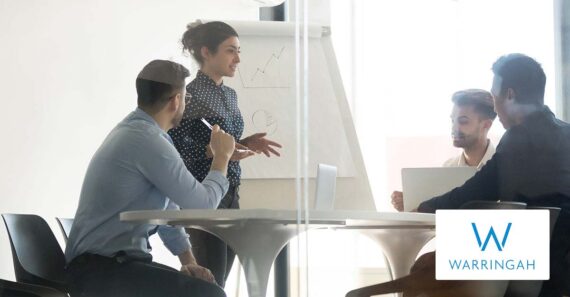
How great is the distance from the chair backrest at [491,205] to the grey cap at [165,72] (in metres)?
0.99

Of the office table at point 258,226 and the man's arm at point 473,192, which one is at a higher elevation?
the man's arm at point 473,192

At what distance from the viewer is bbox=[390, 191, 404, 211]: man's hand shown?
9.25 feet

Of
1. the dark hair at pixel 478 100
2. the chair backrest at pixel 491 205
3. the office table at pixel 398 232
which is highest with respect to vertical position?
the dark hair at pixel 478 100

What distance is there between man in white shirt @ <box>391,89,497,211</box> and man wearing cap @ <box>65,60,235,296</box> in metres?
0.78

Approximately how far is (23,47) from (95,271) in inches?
25.6

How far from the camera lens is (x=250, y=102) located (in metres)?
2.61

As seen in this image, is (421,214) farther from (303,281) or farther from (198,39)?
(198,39)

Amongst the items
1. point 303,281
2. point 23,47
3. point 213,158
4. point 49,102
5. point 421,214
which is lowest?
point 303,281

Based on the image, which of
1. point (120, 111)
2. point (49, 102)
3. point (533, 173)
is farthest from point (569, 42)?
point (49, 102)

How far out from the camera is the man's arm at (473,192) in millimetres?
2762

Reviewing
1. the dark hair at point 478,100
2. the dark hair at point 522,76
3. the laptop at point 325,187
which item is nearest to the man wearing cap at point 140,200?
the laptop at point 325,187

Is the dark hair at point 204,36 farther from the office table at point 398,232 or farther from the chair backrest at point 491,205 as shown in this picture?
the chair backrest at point 491,205

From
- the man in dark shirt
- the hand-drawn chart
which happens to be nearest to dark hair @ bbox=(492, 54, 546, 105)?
the man in dark shirt

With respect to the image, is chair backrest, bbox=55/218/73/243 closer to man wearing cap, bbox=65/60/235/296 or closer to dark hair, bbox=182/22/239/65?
man wearing cap, bbox=65/60/235/296
